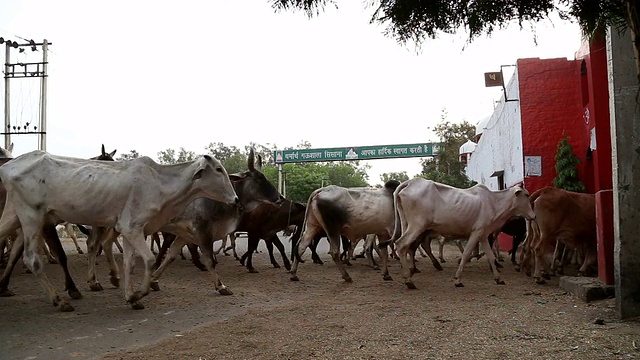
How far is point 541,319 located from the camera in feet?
20.3

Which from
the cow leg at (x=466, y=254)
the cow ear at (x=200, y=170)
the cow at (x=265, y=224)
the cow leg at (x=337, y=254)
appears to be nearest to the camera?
the cow ear at (x=200, y=170)

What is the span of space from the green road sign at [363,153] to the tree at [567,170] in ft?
74.0

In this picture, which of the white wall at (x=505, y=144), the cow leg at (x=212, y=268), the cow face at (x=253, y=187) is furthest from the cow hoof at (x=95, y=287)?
the white wall at (x=505, y=144)

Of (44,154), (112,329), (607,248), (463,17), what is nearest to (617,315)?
(607,248)

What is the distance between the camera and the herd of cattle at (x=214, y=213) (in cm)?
718

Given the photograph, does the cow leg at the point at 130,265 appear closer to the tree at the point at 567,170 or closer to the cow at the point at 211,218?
the cow at the point at 211,218

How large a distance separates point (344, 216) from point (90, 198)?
4946mm

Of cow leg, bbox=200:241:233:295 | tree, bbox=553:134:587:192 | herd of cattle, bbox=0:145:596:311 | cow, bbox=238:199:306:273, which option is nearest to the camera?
herd of cattle, bbox=0:145:596:311

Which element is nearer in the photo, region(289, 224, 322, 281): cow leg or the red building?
region(289, 224, 322, 281): cow leg

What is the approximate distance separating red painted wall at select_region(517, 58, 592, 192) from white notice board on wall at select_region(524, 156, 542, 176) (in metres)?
0.11

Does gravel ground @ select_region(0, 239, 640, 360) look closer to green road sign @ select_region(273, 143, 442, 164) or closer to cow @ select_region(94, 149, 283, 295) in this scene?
cow @ select_region(94, 149, 283, 295)

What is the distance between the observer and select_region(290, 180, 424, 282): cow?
10.6 metres

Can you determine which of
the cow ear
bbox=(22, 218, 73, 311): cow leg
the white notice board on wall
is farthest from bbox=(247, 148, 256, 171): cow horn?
the white notice board on wall

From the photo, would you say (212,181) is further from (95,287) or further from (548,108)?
(548,108)
